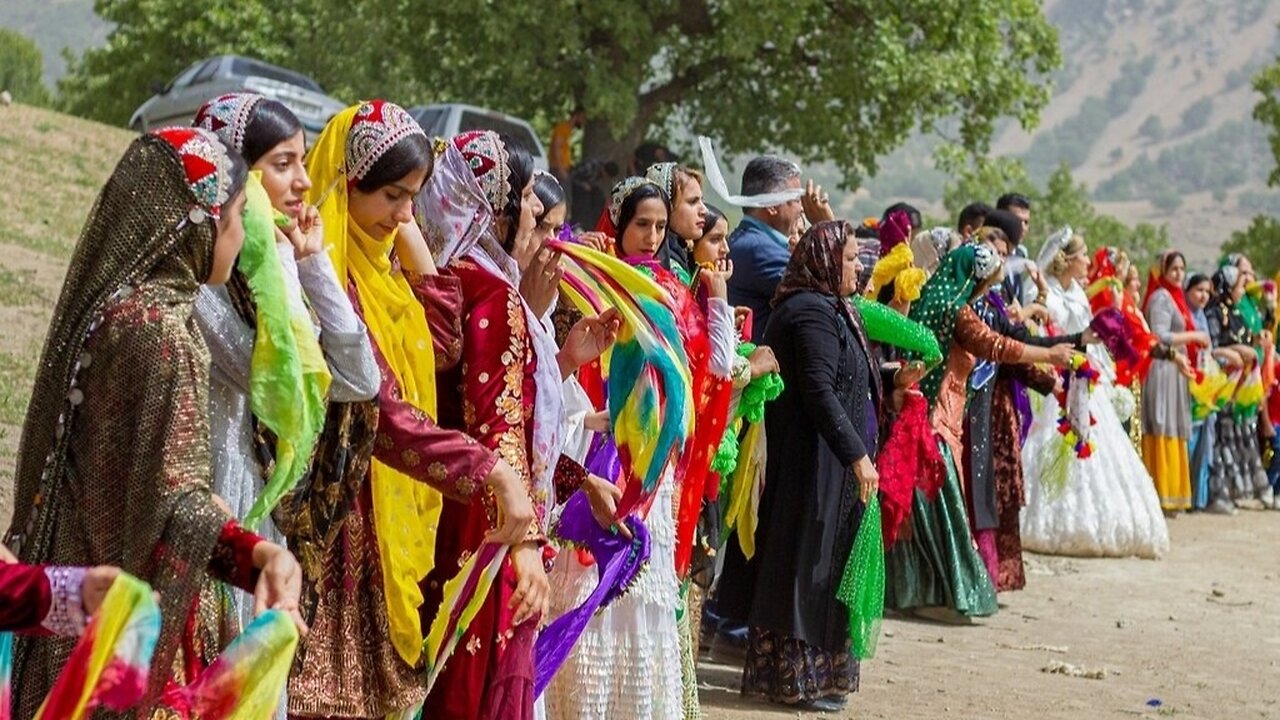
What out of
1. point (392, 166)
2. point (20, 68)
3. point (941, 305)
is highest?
point (20, 68)

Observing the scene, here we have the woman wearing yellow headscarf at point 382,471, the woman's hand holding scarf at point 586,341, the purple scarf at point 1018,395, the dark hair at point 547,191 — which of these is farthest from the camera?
the purple scarf at point 1018,395

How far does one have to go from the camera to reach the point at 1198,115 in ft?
512

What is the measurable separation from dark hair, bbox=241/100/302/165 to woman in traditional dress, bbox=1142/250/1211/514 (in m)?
12.6

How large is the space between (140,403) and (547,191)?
89.9 inches

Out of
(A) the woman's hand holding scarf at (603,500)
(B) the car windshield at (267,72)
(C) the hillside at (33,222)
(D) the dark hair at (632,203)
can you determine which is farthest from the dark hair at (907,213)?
(B) the car windshield at (267,72)

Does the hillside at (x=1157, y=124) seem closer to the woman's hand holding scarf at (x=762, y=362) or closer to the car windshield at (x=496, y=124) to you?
the car windshield at (x=496, y=124)

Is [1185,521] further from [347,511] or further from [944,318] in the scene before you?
[347,511]

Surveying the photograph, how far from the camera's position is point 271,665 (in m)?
3.09

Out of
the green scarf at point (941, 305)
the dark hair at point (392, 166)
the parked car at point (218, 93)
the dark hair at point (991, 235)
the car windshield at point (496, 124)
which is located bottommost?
the dark hair at point (392, 166)

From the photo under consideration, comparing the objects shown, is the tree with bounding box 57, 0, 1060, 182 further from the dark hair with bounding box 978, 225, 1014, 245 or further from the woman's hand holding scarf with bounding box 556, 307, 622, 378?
the woman's hand holding scarf with bounding box 556, 307, 622, 378

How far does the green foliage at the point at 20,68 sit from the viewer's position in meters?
65.7

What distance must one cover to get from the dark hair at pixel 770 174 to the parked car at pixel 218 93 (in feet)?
49.8

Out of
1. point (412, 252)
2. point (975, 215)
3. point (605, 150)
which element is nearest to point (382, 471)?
point (412, 252)

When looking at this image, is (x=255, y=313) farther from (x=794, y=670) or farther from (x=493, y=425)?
(x=794, y=670)
